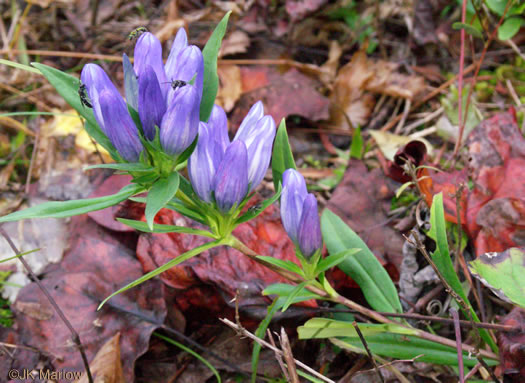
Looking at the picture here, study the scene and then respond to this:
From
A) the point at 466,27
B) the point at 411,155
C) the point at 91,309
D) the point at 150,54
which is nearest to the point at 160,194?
the point at 150,54

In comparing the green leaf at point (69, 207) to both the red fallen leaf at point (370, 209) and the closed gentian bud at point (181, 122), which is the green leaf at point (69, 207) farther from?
the red fallen leaf at point (370, 209)

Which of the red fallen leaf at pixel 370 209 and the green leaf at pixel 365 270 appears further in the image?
the red fallen leaf at pixel 370 209

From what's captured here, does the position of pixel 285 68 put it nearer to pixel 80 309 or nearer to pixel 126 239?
pixel 126 239

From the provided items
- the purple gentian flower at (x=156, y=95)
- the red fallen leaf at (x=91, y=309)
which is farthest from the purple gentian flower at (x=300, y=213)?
the red fallen leaf at (x=91, y=309)

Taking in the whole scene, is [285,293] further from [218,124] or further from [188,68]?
[188,68]

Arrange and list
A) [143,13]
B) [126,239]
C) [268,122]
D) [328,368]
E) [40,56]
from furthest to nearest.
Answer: [143,13] → [40,56] → [126,239] → [328,368] → [268,122]

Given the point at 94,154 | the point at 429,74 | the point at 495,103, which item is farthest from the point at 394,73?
the point at 94,154

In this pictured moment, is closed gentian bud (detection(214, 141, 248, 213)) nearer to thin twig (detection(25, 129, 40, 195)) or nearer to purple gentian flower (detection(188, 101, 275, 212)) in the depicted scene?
purple gentian flower (detection(188, 101, 275, 212))
